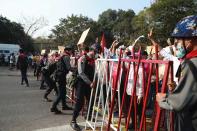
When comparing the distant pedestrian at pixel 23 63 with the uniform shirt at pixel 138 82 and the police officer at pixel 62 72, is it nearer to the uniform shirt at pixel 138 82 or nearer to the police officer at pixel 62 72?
the police officer at pixel 62 72

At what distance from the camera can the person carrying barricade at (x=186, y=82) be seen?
3.27 meters

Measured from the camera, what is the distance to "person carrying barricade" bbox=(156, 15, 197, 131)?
3.27m

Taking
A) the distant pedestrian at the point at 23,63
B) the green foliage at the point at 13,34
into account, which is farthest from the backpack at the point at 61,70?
the green foliage at the point at 13,34

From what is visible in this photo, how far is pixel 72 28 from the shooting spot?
65.9 meters

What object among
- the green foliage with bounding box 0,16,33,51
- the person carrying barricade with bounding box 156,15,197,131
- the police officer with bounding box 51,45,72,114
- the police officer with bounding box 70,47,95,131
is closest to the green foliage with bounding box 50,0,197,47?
the green foliage with bounding box 0,16,33,51

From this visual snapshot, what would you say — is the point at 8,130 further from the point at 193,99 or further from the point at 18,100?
the point at 193,99

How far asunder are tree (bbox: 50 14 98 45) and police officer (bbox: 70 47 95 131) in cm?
5549

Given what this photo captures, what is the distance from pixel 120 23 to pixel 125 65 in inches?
2639

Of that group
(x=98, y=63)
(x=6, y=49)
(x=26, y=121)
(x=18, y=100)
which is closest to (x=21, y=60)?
(x=18, y=100)

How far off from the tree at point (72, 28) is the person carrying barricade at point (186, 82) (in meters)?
60.5

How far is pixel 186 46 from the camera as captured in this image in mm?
3520

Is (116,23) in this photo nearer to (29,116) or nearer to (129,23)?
(129,23)

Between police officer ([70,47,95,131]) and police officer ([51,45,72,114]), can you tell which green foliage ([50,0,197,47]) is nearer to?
police officer ([51,45,72,114])

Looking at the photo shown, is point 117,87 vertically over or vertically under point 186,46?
under
